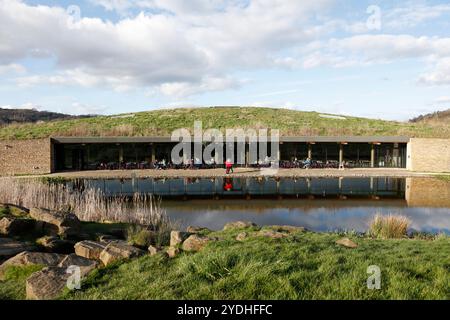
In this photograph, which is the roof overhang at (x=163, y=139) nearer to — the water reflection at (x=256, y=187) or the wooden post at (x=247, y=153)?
the wooden post at (x=247, y=153)

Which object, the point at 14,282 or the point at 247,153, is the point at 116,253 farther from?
the point at 247,153

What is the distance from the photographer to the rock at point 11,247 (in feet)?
23.0

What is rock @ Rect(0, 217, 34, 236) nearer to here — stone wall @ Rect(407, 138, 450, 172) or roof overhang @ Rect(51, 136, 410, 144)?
roof overhang @ Rect(51, 136, 410, 144)

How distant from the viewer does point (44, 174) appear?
25312 mm

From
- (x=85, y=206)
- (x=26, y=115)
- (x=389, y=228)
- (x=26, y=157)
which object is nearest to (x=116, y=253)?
(x=85, y=206)

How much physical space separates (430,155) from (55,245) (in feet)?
89.6

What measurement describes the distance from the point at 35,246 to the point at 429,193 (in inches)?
665

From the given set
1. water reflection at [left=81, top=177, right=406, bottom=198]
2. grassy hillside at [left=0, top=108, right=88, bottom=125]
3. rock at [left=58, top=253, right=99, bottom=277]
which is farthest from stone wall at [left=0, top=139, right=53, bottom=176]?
grassy hillside at [left=0, top=108, right=88, bottom=125]

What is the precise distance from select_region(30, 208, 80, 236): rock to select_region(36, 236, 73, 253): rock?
0.87 metres

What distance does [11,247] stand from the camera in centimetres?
729
